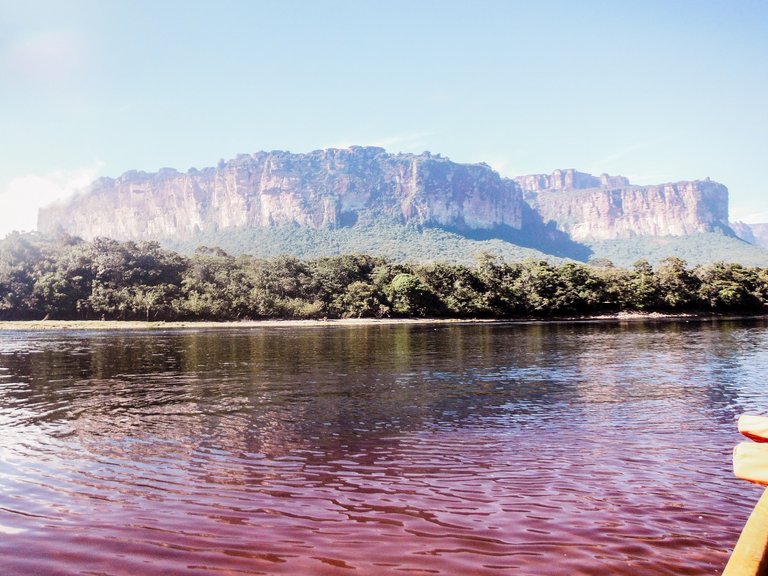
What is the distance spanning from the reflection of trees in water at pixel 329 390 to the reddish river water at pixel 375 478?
14 centimetres

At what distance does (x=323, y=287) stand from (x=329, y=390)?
3728 inches

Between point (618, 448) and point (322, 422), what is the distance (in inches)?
300

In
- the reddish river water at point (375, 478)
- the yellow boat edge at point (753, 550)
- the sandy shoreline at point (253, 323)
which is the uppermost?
the yellow boat edge at point (753, 550)

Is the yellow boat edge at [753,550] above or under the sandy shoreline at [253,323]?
above

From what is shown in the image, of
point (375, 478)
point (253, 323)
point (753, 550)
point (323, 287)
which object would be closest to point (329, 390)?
point (375, 478)

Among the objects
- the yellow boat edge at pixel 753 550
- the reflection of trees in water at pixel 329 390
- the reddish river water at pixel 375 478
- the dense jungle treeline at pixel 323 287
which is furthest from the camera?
the dense jungle treeline at pixel 323 287

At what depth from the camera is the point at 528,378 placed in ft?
79.9

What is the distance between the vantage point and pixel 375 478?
973 centimetres

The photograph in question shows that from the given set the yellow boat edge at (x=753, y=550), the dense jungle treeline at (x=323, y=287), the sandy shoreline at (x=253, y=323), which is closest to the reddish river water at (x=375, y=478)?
the yellow boat edge at (x=753, y=550)

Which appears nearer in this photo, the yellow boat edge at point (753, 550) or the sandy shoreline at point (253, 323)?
the yellow boat edge at point (753, 550)

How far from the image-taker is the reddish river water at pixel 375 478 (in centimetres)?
655

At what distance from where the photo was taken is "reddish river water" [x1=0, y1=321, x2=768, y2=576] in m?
6.55

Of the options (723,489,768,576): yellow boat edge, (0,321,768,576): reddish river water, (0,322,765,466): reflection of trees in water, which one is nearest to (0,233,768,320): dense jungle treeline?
(0,322,765,466): reflection of trees in water

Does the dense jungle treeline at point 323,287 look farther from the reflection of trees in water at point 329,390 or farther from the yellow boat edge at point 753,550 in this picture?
the yellow boat edge at point 753,550
